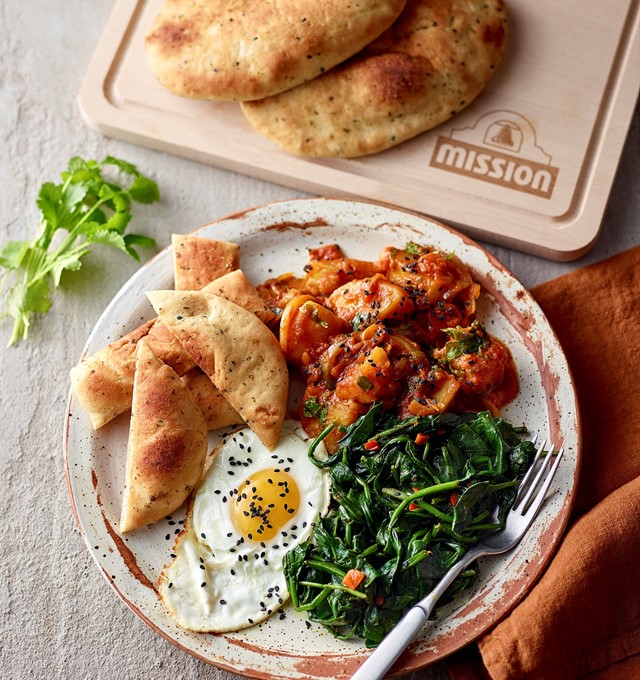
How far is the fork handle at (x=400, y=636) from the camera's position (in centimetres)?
455

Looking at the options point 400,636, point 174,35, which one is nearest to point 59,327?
point 174,35

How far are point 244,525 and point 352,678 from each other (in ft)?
3.77

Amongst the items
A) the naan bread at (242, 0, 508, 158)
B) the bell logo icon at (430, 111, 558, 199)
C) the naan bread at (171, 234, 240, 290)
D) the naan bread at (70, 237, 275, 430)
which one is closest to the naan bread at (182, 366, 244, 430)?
the naan bread at (70, 237, 275, 430)

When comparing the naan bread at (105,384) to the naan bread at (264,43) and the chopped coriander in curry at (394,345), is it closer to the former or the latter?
the chopped coriander in curry at (394,345)

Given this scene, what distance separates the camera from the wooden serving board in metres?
5.92

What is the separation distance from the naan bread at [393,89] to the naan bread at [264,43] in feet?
0.57

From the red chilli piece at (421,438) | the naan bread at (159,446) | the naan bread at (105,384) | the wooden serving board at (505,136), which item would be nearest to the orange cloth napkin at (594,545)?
the wooden serving board at (505,136)

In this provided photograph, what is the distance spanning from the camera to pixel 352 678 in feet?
15.0

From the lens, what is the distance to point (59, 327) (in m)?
6.07

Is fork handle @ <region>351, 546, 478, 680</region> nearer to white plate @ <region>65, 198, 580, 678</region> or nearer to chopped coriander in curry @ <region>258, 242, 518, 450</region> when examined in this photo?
white plate @ <region>65, 198, 580, 678</region>

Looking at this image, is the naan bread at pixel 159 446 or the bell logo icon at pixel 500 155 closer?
the naan bread at pixel 159 446

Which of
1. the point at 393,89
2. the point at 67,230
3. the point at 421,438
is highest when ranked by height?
the point at 393,89

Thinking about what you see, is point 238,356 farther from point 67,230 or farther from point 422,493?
point 67,230

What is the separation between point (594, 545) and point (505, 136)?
3.11 meters
